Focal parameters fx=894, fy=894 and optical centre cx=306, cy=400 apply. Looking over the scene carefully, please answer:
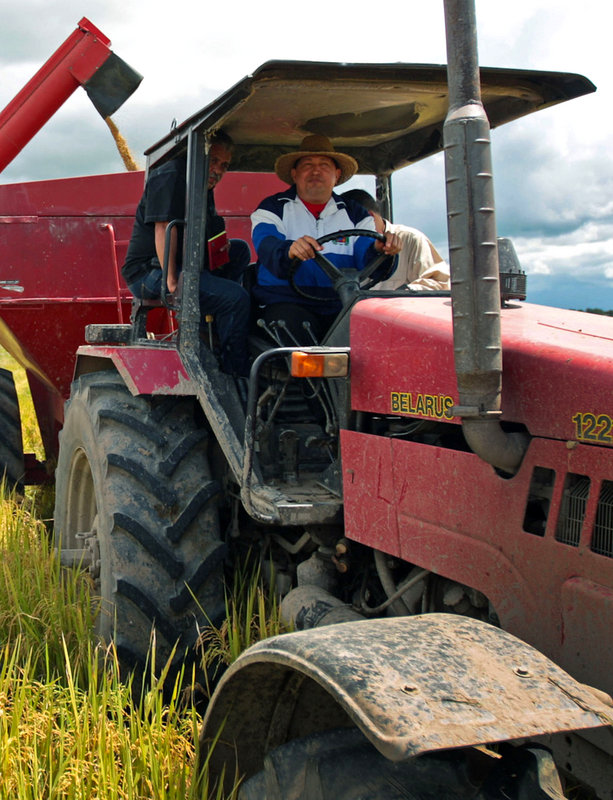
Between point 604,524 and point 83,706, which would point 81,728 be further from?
point 604,524

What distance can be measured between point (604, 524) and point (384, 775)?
0.68 meters

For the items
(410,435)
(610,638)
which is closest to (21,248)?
(410,435)

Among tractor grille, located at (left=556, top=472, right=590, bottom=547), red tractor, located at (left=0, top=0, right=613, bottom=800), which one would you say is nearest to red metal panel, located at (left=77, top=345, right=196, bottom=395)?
red tractor, located at (left=0, top=0, right=613, bottom=800)

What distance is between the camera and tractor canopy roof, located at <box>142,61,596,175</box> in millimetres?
2793

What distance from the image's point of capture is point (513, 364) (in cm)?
212

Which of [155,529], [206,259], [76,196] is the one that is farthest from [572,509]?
[76,196]

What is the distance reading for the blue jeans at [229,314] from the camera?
3.35m

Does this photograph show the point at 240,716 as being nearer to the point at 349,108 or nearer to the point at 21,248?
the point at 349,108

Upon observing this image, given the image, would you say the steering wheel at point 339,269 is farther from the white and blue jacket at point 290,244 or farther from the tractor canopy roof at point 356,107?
the tractor canopy roof at point 356,107

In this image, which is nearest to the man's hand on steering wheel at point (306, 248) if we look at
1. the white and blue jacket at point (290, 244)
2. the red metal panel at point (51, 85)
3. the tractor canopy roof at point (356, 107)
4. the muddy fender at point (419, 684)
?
the white and blue jacket at point (290, 244)

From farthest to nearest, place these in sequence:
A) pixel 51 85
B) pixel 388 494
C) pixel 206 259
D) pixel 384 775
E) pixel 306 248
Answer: pixel 51 85
pixel 206 259
pixel 306 248
pixel 388 494
pixel 384 775

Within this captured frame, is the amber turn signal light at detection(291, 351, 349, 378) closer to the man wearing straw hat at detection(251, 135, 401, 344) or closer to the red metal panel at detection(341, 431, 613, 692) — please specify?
the red metal panel at detection(341, 431, 613, 692)

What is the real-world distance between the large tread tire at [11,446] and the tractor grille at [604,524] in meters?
4.67

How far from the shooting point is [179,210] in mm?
3631
